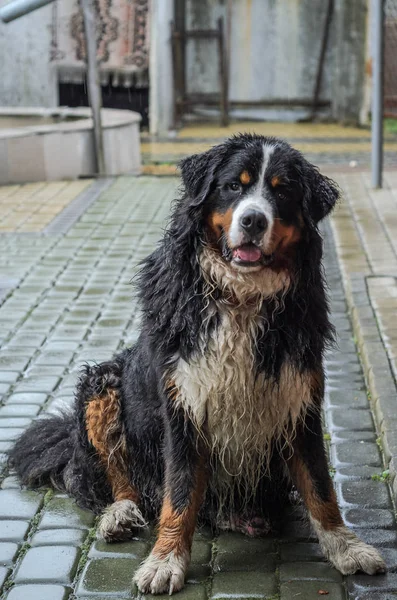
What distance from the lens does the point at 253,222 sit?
3.54 m

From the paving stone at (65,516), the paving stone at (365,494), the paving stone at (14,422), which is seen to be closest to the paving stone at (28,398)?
the paving stone at (14,422)

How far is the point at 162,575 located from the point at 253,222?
1.37m

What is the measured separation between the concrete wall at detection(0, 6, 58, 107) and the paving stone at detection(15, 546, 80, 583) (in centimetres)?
1811

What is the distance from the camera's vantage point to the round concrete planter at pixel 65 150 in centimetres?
1336

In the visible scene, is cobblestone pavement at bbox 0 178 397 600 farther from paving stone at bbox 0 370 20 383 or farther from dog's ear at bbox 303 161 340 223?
dog's ear at bbox 303 161 340 223

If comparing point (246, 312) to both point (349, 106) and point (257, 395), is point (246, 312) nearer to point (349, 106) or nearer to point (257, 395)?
point (257, 395)

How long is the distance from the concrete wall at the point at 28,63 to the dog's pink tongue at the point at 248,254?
18120 mm

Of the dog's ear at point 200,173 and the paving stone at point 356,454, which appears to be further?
the paving stone at point 356,454

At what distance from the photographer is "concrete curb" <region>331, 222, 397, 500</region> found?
4.86 m

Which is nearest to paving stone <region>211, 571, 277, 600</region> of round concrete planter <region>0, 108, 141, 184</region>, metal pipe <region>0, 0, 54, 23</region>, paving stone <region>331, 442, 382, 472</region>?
paving stone <region>331, 442, 382, 472</region>

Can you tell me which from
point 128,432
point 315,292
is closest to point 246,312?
point 315,292

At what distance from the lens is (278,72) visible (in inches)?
850

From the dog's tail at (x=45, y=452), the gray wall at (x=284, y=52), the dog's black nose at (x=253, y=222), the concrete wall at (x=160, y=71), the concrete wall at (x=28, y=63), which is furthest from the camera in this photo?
the gray wall at (x=284, y=52)

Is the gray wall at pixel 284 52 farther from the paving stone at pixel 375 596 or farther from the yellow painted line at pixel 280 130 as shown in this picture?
the paving stone at pixel 375 596
